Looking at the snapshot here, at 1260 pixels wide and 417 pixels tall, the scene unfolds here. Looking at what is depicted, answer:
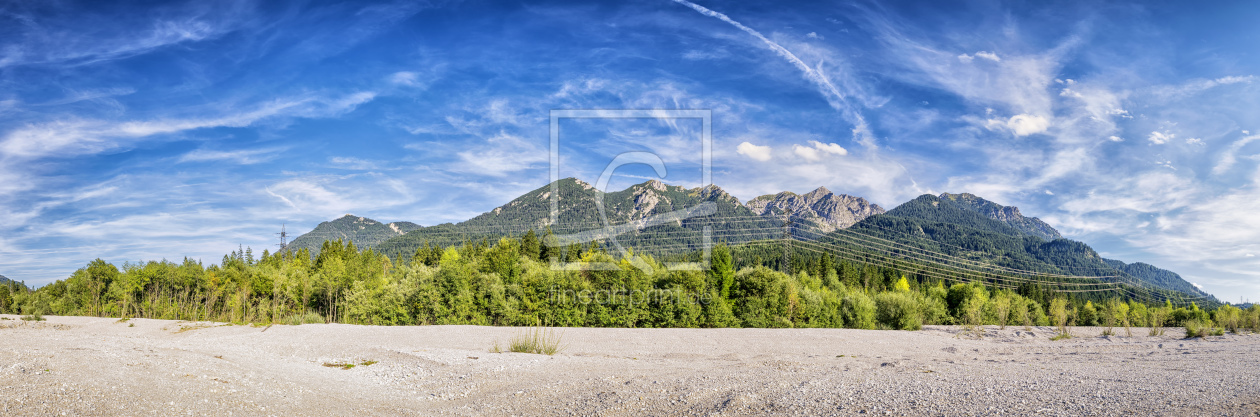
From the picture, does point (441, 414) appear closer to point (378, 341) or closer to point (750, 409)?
point (750, 409)

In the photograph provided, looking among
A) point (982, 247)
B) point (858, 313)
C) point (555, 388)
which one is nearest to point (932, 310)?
point (858, 313)

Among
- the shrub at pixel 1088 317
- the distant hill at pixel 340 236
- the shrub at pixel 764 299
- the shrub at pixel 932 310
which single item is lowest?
the shrub at pixel 1088 317

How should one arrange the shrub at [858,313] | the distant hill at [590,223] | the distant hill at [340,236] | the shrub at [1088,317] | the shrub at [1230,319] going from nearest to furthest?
1. the shrub at [858,313]
2. the shrub at [1230,319]
3. the shrub at [1088,317]
4. the distant hill at [340,236]
5. the distant hill at [590,223]

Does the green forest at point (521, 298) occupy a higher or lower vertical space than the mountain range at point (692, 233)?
lower

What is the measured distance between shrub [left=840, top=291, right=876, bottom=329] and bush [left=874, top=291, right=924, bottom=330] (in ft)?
3.83

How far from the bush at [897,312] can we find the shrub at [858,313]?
3.83 ft

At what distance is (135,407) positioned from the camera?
532 cm

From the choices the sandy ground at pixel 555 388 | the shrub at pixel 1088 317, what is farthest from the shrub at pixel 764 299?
the shrub at pixel 1088 317

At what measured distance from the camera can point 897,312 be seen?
109 feet

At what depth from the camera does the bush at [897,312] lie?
32.7 metres

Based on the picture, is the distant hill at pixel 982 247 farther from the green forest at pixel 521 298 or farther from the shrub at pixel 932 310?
the green forest at pixel 521 298

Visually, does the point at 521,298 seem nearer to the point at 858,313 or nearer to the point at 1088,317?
the point at 858,313

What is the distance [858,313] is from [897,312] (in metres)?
2.88

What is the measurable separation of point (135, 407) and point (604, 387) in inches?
196
